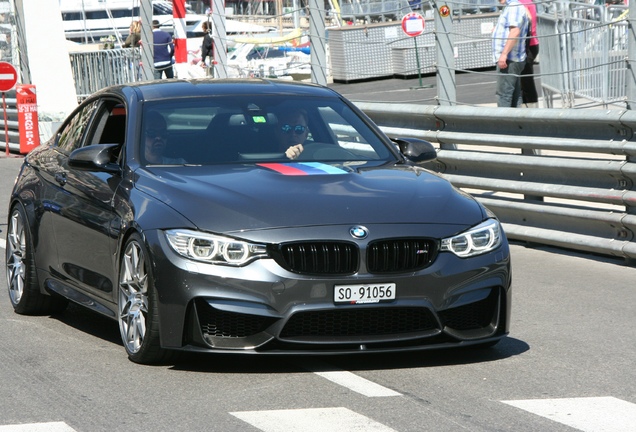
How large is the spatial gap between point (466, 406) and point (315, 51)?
8.65 m

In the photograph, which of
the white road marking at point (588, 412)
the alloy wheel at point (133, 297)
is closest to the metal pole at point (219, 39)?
the alloy wheel at point (133, 297)

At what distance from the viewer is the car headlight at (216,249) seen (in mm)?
6055

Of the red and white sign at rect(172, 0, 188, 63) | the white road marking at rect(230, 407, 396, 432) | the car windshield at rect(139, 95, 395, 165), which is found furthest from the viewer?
the red and white sign at rect(172, 0, 188, 63)

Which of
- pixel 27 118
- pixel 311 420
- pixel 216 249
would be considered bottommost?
pixel 27 118

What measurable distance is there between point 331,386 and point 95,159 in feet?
6.69

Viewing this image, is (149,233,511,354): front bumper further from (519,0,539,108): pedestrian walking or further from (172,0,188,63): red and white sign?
(172,0,188,63): red and white sign

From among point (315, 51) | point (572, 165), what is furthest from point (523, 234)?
point (315, 51)

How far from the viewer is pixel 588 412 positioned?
550 cm

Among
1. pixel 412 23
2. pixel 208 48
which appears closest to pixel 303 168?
pixel 208 48

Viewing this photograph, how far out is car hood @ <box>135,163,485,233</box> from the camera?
20.4ft

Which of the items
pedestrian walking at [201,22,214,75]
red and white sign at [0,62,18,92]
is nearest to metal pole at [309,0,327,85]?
pedestrian walking at [201,22,214,75]

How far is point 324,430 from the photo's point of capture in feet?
16.9

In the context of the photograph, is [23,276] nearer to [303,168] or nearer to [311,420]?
[303,168]

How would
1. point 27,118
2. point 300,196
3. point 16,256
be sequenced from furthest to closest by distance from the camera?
point 27,118
point 16,256
point 300,196
